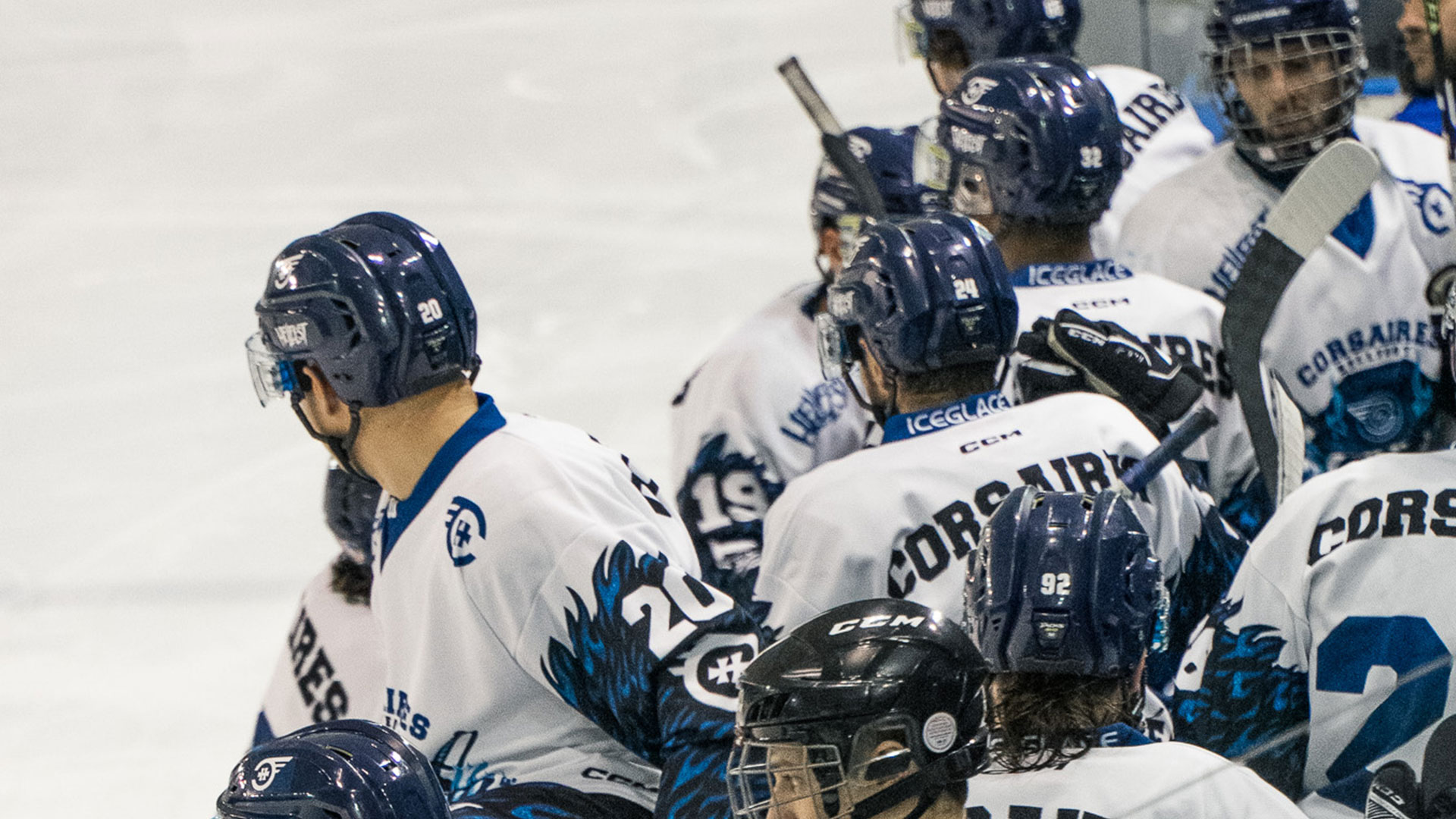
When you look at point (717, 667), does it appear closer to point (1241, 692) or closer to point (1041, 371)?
point (1241, 692)

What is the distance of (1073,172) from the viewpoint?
3.10 metres

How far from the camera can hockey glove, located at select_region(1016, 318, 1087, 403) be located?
2.77 metres

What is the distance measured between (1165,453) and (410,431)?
3.18 ft

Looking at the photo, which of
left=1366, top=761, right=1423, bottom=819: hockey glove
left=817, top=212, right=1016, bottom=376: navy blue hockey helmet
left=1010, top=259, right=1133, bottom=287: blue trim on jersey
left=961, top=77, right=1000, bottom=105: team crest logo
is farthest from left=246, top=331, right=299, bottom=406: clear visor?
left=1366, top=761, right=1423, bottom=819: hockey glove

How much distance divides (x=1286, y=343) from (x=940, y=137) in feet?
2.32

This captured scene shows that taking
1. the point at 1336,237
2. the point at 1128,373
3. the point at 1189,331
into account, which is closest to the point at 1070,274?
the point at 1189,331

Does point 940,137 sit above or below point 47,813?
above

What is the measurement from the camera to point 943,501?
2.34m

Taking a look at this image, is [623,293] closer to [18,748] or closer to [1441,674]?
[18,748]

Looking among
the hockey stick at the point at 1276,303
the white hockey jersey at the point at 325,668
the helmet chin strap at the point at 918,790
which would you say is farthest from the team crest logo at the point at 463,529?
the hockey stick at the point at 1276,303

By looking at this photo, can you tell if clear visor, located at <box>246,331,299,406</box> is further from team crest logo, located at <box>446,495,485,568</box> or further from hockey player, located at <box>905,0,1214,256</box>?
hockey player, located at <box>905,0,1214,256</box>

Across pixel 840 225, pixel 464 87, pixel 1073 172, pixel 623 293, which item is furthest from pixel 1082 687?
pixel 464 87

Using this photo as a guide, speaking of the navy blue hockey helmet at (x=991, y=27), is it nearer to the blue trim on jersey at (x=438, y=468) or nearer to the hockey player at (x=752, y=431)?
the hockey player at (x=752, y=431)

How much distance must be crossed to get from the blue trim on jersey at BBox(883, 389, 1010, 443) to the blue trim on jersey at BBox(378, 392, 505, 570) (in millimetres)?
527
